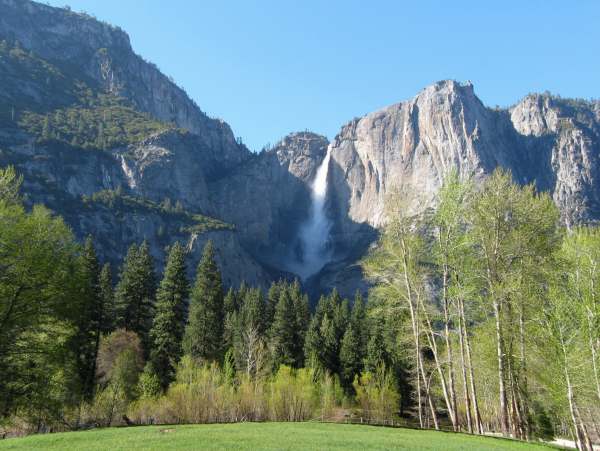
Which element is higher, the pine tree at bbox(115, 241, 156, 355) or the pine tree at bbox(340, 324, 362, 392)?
the pine tree at bbox(115, 241, 156, 355)

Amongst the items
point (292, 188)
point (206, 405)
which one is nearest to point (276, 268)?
point (292, 188)

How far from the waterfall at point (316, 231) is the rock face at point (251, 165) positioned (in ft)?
9.34

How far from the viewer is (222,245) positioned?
137 meters

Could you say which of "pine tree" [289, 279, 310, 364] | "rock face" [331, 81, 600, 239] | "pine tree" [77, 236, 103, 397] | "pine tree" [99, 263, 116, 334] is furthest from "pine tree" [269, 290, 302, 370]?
"rock face" [331, 81, 600, 239]

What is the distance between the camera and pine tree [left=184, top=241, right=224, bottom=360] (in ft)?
139

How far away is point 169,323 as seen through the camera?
133 ft

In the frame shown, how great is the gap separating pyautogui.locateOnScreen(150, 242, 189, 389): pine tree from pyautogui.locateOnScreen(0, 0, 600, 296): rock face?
77.7 metres

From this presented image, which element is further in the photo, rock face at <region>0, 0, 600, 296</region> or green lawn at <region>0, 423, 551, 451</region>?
rock face at <region>0, 0, 600, 296</region>

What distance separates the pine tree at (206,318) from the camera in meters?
42.3

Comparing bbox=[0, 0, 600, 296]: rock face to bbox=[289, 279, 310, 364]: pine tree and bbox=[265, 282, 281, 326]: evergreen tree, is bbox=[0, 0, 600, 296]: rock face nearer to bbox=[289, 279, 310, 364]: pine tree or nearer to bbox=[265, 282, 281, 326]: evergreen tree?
bbox=[265, 282, 281, 326]: evergreen tree

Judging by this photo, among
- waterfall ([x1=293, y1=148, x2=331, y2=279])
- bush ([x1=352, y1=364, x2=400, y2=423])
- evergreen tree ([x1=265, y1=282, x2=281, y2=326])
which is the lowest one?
bush ([x1=352, y1=364, x2=400, y2=423])

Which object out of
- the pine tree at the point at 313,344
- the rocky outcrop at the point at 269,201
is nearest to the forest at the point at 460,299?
the pine tree at the point at 313,344

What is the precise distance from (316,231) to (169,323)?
500ft

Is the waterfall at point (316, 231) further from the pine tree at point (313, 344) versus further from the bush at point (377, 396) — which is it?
the bush at point (377, 396)
